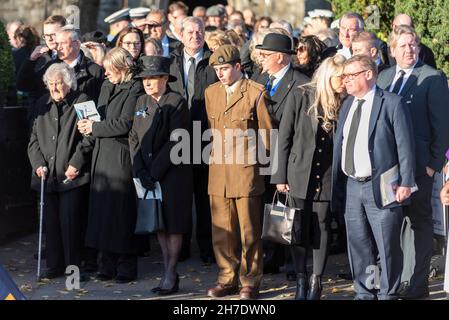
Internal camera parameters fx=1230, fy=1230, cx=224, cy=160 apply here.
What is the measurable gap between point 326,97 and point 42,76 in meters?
3.93

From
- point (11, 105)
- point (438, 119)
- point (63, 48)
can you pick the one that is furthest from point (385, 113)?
point (11, 105)

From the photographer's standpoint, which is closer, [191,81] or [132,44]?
[191,81]

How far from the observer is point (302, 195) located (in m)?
10.1

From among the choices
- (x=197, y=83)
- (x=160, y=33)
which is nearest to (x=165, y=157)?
(x=197, y=83)

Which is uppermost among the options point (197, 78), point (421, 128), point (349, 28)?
point (349, 28)

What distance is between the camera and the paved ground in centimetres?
1062

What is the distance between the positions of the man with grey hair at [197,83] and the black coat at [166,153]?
1.05 meters

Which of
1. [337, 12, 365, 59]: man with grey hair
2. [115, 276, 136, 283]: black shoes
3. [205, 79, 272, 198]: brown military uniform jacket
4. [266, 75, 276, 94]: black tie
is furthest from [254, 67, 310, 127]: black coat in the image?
[115, 276, 136, 283]: black shoes

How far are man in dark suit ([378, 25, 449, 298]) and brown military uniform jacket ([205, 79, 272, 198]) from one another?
3.77ft

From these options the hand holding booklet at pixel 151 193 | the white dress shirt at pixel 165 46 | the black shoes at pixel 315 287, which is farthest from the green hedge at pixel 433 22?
the hand holding booklet at pixel 151 193

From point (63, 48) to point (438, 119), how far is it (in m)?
3.91

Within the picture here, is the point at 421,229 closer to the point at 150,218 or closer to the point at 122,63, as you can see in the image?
the point at 150,218

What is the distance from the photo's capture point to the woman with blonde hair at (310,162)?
1009 cm

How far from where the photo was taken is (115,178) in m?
11.1
